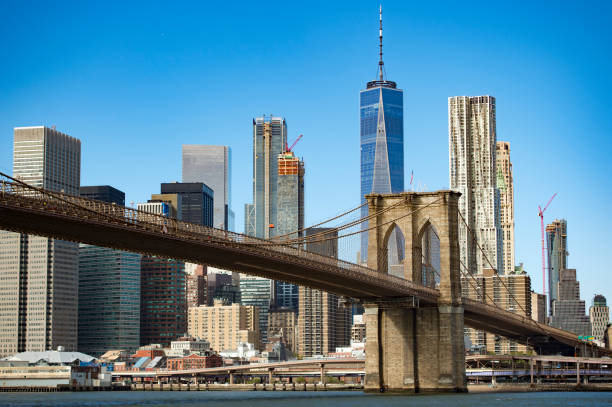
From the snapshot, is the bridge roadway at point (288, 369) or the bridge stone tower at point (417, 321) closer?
the bridge stone tower at point (417, 321)

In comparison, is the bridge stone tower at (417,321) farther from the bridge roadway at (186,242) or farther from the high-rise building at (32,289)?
the high-rise building at (32,289)

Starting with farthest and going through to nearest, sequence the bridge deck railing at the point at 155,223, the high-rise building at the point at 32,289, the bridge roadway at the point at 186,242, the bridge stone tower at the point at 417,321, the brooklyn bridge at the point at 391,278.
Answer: the high-rise building at the point at 32,289 < the bridge stone tower at the point at 417,321 < the brooklyn bridge at the point at 391,278 < the bridge roadway at the point at 186,242 < the bridge deck railing at the point at 155,223

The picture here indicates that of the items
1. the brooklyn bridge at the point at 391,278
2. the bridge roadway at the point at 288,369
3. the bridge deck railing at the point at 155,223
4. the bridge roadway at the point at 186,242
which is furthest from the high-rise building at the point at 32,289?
the bridge deck railing at the point at 155,223

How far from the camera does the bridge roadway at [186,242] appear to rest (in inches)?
1911

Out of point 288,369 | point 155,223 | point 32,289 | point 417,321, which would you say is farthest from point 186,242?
point 32,289

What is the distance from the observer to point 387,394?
240 ft

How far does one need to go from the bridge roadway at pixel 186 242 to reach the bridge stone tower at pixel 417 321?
3.67 ft

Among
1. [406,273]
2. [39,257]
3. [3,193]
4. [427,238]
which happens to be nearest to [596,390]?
[427,238]

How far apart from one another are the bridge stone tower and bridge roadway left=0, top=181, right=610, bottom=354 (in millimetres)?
1118

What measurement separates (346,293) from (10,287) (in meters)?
133

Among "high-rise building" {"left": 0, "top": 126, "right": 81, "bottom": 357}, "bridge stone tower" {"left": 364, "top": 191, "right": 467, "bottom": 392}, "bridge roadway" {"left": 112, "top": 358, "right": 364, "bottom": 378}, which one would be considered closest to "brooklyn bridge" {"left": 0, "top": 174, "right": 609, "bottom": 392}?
"bridge stone tower" {"left": 364, "top": 191, "right": 467, "bottom": 392}

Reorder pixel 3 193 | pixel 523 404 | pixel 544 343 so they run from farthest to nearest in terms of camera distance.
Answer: pixel 544 343 → pixel 523 404 → pixel 3 193

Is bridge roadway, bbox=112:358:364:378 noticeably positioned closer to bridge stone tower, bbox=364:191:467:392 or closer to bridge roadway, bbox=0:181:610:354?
bridge roadway, bbox=0:181:610:354

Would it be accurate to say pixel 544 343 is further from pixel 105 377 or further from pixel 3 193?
pixel 3 193
